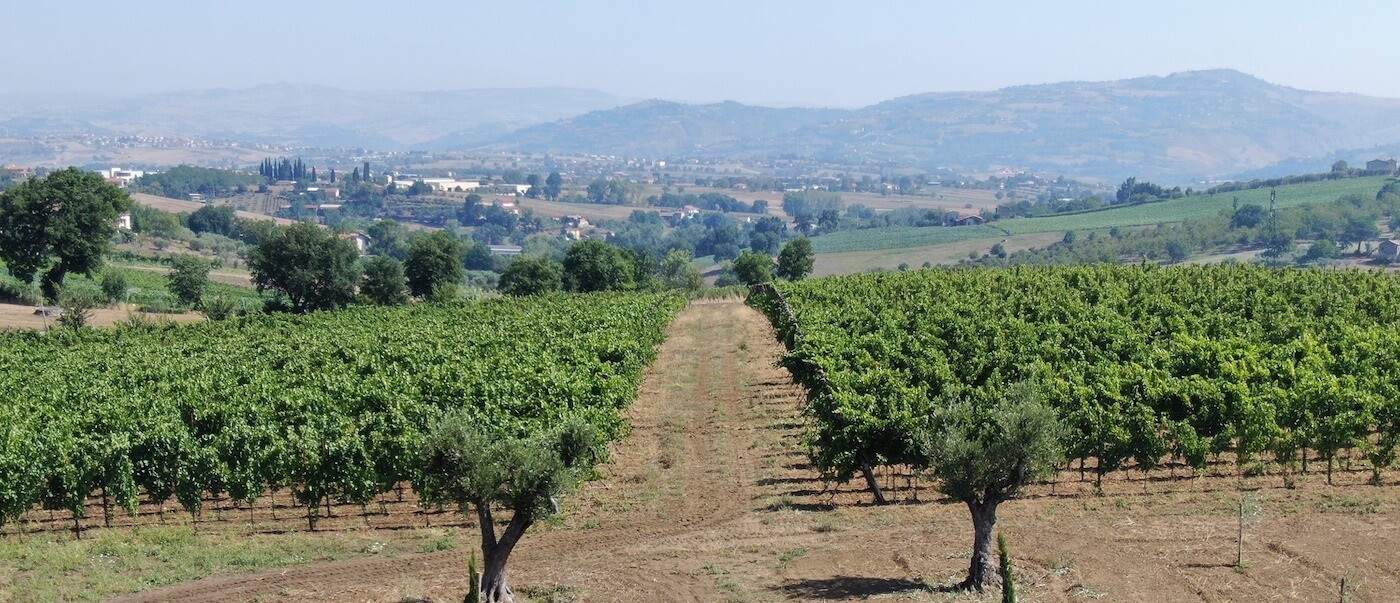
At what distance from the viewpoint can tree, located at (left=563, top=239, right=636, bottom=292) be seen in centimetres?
10300

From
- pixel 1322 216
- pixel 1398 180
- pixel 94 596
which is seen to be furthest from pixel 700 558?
pixel 1398 180

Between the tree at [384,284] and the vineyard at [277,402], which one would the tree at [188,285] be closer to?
the tree at [384,284]

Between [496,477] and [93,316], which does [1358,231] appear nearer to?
[93,316]

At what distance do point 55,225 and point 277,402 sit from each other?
6045cm

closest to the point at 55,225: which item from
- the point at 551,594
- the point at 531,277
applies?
the point at 531,277

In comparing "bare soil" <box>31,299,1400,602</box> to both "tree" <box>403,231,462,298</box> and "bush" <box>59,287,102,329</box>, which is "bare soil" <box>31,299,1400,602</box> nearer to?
"bush" <box>59,287,102,329</box>

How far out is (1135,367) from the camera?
3438cm

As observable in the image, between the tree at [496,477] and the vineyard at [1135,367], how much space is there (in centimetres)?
953

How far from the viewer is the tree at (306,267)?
9369 centimetres

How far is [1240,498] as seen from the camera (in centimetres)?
2866

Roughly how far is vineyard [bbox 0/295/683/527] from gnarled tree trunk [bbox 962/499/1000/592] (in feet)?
33.9

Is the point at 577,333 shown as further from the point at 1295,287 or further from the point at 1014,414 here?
the point at 1295,287

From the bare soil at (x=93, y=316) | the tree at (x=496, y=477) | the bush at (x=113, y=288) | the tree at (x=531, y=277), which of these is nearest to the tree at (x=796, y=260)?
the tree at (x=531, y=277)

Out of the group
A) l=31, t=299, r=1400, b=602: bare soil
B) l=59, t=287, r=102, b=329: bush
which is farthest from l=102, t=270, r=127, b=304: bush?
l=31, t=299, r=1400, b=602: bare soil
